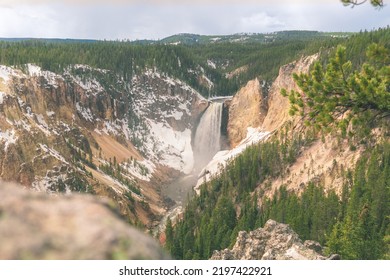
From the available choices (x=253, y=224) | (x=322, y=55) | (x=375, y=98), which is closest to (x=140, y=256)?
(x=375, y=98)

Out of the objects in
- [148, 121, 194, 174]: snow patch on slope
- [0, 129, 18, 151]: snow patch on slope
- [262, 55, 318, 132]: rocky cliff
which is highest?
[262, 55, 318, 132]: rocky cliff

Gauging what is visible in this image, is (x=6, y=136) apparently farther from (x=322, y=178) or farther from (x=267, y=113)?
(x=267, y=113)

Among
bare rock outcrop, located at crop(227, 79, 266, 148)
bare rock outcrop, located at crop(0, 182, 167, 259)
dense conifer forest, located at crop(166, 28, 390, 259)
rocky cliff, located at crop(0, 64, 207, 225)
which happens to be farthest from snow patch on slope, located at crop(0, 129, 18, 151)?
bare rock outcrop, located at crop(0, 182, 167, 259)

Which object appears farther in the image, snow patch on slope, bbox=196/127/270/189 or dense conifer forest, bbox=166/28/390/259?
snow patch on slope, bbox=196/127/270/189

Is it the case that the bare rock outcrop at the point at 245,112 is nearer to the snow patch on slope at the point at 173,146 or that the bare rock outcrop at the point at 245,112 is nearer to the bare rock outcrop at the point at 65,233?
the snow patch on slope at the point at 173,146

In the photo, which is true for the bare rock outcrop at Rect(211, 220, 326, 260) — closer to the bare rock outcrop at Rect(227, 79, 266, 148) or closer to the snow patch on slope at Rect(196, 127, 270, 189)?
the snow patch on slope at Rect(196, 127, 270, 189)

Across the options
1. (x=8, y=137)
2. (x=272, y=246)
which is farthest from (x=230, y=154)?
(x=272, y=246)
